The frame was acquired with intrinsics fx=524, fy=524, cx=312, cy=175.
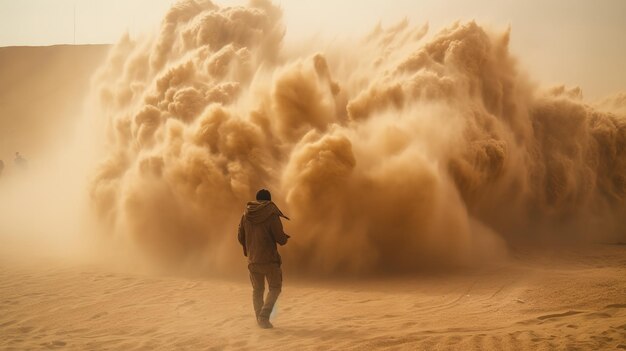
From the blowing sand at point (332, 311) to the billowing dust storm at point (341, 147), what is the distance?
1.00 metres

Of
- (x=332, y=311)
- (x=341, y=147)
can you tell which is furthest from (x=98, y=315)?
(x=341, y=147)

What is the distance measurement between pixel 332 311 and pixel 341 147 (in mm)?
2832

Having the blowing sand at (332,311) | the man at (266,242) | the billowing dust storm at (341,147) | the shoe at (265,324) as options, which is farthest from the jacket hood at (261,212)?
the billowing dust storm at (341,147)

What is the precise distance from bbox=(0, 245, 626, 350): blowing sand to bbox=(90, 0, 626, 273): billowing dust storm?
996mm

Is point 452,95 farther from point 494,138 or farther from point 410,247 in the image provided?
point 410,247

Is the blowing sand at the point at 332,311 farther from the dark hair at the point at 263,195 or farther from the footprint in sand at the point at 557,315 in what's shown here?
the dark hair at the point at 263,195

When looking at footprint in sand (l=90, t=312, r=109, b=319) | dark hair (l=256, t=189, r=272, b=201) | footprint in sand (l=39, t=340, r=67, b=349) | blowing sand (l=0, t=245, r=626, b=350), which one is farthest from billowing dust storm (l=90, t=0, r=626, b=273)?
footprint in sand (l=39, t=340, r=67, b=349)

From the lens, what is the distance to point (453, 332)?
5711 millimetres

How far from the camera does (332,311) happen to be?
6.88 metres

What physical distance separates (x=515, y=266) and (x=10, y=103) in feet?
152

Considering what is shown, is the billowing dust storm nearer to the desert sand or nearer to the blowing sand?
the desert sand

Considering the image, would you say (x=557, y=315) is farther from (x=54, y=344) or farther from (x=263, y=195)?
(x=54, y=344)

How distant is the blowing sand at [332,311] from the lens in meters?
5.59

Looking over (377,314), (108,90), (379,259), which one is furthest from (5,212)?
(377,314)
